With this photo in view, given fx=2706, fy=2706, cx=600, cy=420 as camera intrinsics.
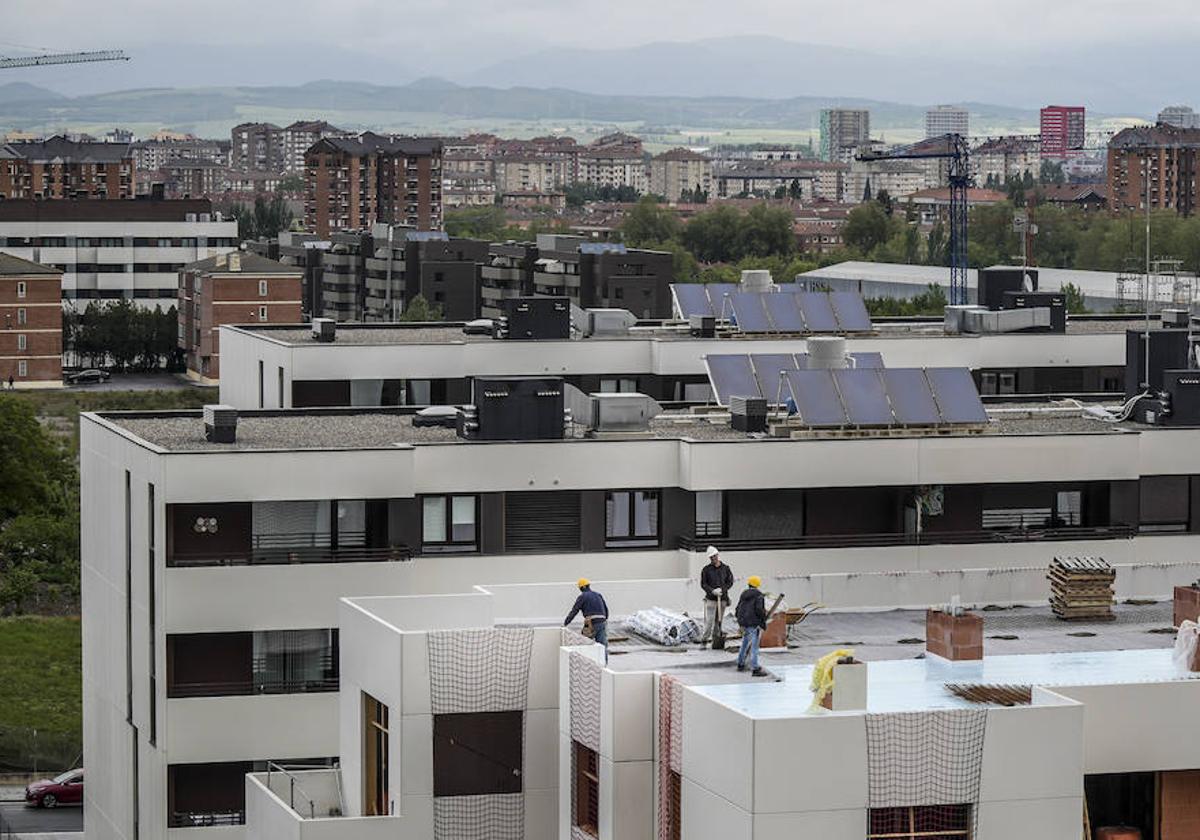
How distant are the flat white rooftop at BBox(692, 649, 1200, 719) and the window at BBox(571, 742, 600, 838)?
1873mm

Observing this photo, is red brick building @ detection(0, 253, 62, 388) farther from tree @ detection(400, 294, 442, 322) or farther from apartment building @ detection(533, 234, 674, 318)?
apartment building @ detection(533, 234, 674, 318)

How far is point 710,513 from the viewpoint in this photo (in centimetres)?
4378

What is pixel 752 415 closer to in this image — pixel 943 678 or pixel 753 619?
pixel 753 619

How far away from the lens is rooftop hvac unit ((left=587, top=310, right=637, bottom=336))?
60.7 meters

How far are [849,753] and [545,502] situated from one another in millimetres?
18106

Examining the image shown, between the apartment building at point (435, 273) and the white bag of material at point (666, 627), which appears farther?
the apartment building at point (435, 273)

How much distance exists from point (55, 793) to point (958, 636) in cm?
3916

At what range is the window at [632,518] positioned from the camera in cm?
4356

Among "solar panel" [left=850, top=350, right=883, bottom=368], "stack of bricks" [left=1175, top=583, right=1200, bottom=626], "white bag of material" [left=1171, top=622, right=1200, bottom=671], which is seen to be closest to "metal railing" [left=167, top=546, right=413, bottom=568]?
"stack of bricks" [left=1175, top=583, right=1200, bottom=626]

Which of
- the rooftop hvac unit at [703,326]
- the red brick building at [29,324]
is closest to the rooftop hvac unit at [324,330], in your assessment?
the rooftop hvac unit at [703,326]

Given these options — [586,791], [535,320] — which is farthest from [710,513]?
[535,320]

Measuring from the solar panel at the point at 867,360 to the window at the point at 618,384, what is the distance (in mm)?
6276

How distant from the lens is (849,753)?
25.7 meters

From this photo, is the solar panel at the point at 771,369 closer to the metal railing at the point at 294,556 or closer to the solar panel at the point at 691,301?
the metal railing at the point at 294,556
